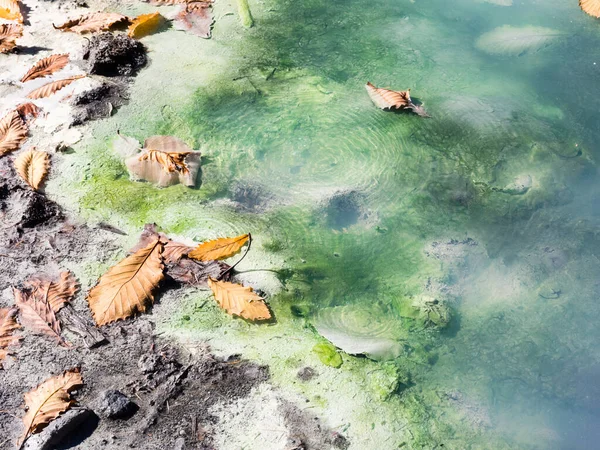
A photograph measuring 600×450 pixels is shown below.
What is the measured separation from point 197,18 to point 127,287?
6.57ft

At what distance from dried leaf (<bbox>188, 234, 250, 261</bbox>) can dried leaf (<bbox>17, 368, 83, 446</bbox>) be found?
2.04 feet

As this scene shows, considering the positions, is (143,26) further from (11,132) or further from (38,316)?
(38,316)

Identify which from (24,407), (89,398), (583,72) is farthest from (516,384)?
(583,72)

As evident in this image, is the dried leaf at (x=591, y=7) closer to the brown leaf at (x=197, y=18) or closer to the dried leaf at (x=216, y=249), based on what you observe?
the brown leaf at (x=197, y=18)

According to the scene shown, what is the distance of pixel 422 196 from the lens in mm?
2609

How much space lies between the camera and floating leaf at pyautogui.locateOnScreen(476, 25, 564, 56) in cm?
333

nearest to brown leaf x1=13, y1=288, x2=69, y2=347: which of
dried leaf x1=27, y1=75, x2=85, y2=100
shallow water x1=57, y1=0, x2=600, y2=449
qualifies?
shallow water x1=57, y1=0, x2=600, y2=449

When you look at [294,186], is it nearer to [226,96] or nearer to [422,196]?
[422,196]

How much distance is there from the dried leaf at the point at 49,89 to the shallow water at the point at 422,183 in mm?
397

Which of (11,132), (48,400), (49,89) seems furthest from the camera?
(49,89)

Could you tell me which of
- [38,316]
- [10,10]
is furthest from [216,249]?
[10,10]

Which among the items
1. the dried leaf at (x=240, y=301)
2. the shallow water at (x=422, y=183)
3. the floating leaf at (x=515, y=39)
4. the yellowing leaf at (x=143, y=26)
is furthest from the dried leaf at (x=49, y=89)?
the floating leaf at (x=515, y=39)

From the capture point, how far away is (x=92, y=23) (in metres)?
3.46

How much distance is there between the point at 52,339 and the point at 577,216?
218 centimetres
